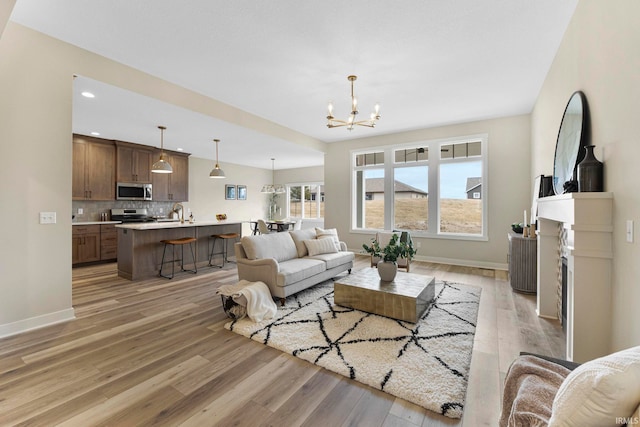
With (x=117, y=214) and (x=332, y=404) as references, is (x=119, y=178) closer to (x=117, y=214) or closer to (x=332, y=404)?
(x=117, y=214)

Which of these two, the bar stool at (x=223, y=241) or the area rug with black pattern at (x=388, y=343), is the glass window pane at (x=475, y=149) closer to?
the area rug with black pattern at (x=388, y=343)

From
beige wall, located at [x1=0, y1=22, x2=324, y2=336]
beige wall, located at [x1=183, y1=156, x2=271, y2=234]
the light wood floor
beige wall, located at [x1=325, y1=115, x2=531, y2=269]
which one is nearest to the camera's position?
the light wood floor

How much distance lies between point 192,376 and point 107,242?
541 cm

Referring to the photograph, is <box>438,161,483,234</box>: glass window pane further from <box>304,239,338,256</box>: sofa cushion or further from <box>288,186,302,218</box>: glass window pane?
<box>288,186,302,218</box>: glass window pane

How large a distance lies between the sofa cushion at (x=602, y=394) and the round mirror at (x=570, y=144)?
1736mm

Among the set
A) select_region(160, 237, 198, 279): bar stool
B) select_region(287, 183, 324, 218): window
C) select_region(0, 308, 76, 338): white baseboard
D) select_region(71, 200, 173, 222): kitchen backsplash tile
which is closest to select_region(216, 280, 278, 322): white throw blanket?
select_region(0, 308, 76, 338): white baseboard

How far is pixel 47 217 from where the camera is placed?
2857 millimetres

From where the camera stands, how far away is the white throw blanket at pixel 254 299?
9.73ft

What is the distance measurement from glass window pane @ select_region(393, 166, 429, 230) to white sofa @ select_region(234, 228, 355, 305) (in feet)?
7.21

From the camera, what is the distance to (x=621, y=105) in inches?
64.4

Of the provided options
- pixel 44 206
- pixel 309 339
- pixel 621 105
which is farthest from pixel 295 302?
pixel 621 105

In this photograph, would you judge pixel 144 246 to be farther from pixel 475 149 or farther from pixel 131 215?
pixel 475 149

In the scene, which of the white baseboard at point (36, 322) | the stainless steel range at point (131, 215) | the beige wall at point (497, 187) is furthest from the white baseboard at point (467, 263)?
the stainless steel range at point (131, 215)

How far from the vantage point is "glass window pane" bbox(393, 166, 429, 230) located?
6.18 meters
